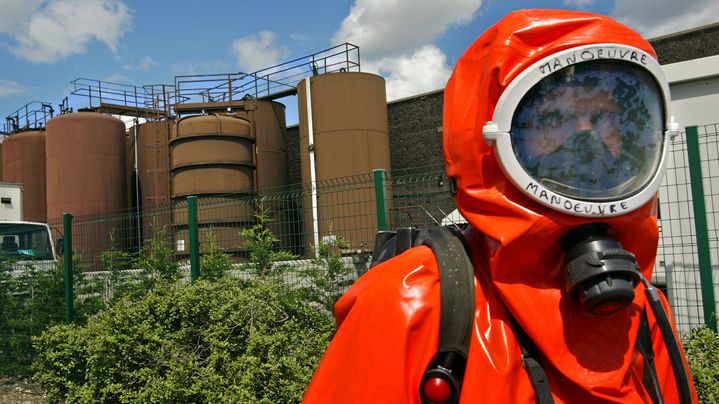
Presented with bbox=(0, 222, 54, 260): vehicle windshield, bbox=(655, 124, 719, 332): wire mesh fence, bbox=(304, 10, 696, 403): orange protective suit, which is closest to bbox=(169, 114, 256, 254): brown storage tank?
bbox=(0, 222, 54, 260): vehicle windshield

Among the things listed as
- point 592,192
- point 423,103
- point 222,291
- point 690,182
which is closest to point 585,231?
point 592,192

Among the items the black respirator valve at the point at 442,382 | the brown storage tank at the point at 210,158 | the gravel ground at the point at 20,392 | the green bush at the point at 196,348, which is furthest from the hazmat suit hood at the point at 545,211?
the brown storage tank at the point at 210,158

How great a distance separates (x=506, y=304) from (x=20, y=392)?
23.3 ft

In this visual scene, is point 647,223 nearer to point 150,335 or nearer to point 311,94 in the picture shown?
point 150,335

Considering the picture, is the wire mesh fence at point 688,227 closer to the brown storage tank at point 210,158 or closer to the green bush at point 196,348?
the green bush at point 196,348

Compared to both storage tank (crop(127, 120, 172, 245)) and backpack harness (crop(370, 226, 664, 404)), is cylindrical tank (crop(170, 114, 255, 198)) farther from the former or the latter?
backpack harness (crop(370, 226, 664, 404))

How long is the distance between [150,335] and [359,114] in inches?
339

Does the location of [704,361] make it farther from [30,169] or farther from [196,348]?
[30,169]

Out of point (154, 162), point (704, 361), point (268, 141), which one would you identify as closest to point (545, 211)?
point (704, 361)

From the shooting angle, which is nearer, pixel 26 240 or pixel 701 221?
pixel 701 221

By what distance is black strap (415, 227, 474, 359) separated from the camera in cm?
125

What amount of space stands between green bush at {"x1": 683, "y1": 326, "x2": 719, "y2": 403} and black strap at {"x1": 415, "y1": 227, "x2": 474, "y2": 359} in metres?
2.91

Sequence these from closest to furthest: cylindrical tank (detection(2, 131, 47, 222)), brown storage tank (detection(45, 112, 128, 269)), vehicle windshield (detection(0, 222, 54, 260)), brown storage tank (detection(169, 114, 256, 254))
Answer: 1. vehicle windshield (detection(0, 222, 54, 260))
2. brown storage tank (detection(169, 114, 256, 254))
3. brown storage tank (detection(45, 112, 128, 269))
4. cylindrical tank (detection(2, 131, 47, 222))

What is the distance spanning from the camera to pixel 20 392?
6688 millimetres
